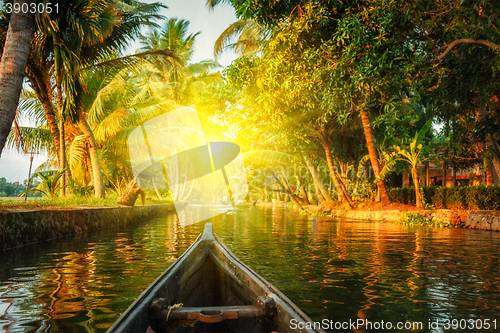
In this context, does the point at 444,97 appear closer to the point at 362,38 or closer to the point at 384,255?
the point at 362,38

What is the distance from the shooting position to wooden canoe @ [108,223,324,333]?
210cm

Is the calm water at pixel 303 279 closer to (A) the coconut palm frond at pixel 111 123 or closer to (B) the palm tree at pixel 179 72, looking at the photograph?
(A) the coconut palm frond at pixel 111 123

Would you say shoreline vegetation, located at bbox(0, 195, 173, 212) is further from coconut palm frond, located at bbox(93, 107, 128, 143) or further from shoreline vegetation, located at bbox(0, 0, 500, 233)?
coconut palm frond, located at bbox(93, 107, 128, 143)

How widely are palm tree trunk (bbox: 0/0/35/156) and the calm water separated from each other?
97.0 inches

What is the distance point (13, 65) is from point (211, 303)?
6407mm

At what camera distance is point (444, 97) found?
10.1m

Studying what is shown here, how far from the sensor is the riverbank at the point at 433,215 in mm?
10211

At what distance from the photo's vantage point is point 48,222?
24.2 ft

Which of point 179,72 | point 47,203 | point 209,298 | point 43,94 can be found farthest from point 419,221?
point 179,72

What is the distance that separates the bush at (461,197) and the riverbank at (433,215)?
1.21 m

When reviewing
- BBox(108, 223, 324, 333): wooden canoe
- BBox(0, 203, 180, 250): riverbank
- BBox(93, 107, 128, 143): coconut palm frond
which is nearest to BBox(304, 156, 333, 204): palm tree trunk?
BBox(93, 107, 128, 143): coconut palm frond

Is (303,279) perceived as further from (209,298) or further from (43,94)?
(43,94)

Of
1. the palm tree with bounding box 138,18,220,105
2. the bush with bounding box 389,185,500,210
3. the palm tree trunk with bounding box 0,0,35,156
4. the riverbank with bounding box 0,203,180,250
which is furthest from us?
the palm tree with bounding box 138,18,220,105

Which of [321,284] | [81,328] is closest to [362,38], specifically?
[321,284]
